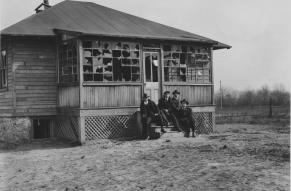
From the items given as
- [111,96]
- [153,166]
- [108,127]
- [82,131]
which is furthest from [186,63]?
[153,166]

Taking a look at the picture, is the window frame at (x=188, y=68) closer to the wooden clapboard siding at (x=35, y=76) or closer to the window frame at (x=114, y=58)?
the window frame at (x=114, y=58)

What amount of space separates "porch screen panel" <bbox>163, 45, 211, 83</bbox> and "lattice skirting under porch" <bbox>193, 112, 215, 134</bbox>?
1.54m

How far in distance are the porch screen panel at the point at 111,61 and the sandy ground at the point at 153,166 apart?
2797mm

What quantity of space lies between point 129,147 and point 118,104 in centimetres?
269

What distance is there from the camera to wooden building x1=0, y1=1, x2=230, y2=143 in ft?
56.0

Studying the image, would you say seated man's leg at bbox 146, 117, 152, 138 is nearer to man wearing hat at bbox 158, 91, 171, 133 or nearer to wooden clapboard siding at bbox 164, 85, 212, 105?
man wearing hat at bbox 158, 91, 171, 133

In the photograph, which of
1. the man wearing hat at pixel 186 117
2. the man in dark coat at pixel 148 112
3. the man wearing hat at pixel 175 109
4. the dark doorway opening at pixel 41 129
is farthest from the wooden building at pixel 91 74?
the man wearing hat at pixel 186 117

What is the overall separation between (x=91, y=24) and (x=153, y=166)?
32.7 feet

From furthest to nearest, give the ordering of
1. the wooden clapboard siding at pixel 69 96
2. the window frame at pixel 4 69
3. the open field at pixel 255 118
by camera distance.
Answer: 1. the open field at pixel 255 118
2. the window frame at pixel 4 69
3. the wooden clapboard siding at pixel 69 96

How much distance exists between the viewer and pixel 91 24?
19.5 metres

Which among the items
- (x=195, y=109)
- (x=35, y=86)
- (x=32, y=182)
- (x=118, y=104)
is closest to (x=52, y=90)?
(x=35, y=86)

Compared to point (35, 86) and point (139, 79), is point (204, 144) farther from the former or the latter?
point (35, 86)

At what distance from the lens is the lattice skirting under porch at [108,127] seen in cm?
1706

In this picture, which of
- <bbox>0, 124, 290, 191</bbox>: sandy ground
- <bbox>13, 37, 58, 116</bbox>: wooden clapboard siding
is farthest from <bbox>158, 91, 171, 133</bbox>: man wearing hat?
<bbox>13, 37, 58, 116</bbox>: wooden clapboard siding
